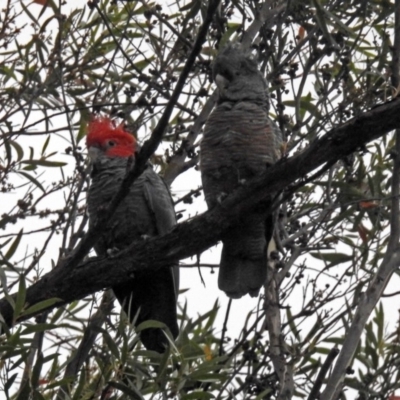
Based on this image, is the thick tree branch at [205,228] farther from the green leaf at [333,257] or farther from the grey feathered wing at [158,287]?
the green leaf at [333,257]

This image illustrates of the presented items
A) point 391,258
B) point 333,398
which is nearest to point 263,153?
point 391,258

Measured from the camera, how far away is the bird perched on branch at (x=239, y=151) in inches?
156

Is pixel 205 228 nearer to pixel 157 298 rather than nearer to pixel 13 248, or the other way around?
pixel 13 248

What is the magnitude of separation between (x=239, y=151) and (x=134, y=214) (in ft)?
2.03

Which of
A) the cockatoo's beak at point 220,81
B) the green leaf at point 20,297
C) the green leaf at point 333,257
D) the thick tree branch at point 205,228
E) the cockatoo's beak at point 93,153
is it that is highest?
the cockatoo's beak at point 220,81

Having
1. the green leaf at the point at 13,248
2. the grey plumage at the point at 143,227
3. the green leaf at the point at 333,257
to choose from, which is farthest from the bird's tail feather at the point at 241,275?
the green leaf at the point at 13,248

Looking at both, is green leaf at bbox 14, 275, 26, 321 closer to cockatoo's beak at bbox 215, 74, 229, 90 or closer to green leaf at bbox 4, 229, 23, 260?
green leaf at bbox 4, 229, 23, 260

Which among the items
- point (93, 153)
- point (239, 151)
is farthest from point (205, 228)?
point (93, 153)

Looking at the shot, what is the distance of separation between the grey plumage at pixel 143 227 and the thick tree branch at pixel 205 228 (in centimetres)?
63

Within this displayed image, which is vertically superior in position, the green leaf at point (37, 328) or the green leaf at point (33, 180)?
the green leaf at point (33, 180)

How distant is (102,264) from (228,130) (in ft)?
3.35

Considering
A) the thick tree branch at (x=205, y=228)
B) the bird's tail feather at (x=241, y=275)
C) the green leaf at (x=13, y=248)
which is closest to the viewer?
the thick tree branch at (x=205, y=228)

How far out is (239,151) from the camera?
160 inches

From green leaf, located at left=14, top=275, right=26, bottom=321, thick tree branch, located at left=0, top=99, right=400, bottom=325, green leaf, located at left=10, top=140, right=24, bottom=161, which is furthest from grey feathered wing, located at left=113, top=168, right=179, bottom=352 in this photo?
green leaf, located at left=14, top=275, right=26, bottom=321
